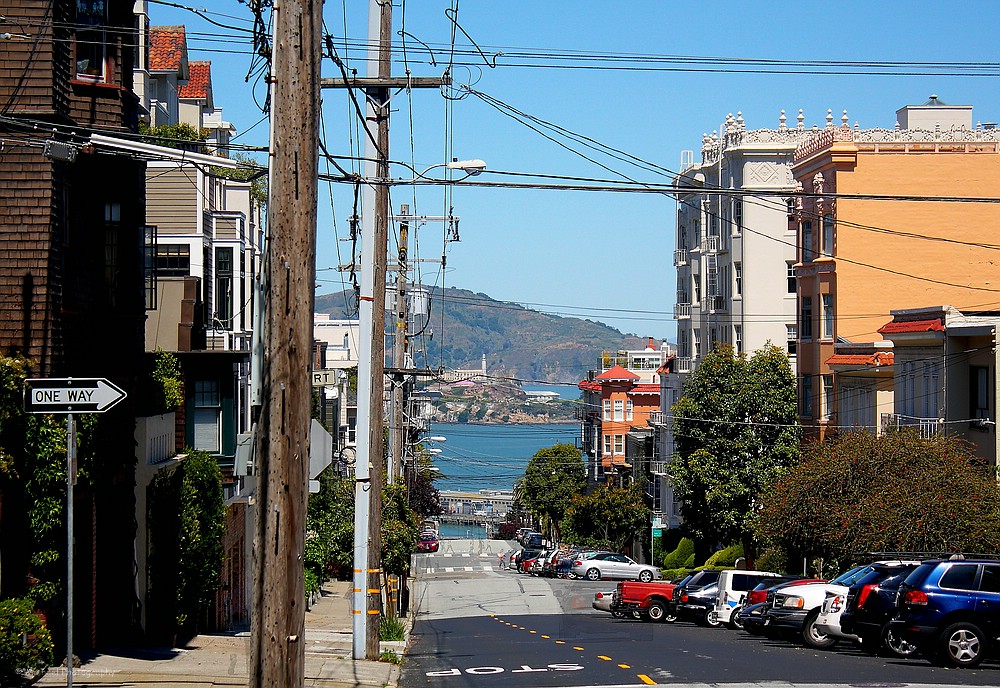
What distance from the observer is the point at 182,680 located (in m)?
16.3

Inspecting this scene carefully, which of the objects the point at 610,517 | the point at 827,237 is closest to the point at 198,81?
the point at 827,237

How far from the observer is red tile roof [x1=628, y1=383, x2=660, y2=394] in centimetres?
9772

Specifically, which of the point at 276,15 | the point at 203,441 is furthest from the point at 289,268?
the point at 203,441

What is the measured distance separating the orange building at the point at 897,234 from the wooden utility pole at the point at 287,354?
1608 inches

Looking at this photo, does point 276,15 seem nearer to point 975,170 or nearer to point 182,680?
point 182,680

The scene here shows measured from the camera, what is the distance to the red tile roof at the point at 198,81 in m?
45.3

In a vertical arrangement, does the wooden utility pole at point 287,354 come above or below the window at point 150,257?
below

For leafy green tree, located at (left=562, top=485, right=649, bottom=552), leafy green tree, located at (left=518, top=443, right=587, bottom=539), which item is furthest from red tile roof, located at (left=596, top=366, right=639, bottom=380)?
leafy green tree, located at (left=562, top=485, right=649, bottom=552)

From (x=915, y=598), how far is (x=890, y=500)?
11875 millimetres

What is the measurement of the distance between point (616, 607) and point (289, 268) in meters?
27.4

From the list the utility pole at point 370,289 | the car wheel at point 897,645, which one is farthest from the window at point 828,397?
the utility pole at point 370,289

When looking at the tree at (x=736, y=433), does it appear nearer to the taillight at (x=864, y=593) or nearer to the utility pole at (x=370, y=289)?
the taillight at (x=864, y=593)

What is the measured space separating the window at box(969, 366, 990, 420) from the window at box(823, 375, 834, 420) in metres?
12.7

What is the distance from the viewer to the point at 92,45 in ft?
61.2
